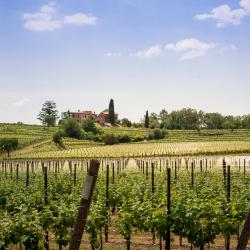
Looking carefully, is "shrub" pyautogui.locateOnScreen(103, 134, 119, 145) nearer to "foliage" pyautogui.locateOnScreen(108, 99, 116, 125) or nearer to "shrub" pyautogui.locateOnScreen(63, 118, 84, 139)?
"shrub" pyautogui.locateOnScreen(63, 118, 84, 139)

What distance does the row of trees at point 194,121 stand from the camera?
147m

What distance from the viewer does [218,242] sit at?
14.8 meters

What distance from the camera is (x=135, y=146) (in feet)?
303

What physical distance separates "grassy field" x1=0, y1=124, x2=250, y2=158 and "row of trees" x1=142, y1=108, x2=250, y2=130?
2671 cm

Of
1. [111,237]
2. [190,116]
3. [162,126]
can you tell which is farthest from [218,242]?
[190,116]

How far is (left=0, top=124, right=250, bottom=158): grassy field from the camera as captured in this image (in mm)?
77125

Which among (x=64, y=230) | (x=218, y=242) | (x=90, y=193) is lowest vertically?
(x=218, y=242)

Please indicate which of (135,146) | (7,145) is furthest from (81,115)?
(7,145)

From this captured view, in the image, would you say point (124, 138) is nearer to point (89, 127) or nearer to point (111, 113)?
point (89, 127)

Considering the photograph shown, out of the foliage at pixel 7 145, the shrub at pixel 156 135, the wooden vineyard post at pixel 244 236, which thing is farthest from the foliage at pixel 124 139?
the wooden vineyard post at pixel 244 236

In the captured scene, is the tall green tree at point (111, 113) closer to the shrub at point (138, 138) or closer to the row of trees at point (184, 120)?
the row of trees at point (184, 120)

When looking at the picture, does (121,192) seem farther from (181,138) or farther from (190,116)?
(190,116)

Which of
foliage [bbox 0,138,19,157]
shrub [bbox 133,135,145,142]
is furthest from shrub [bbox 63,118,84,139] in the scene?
foliage [bbox 0,138,19,157]

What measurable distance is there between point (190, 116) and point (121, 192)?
146 m
